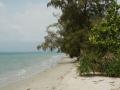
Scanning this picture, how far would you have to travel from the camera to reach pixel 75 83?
18094mm

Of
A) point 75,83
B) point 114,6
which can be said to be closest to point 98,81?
point 75,83

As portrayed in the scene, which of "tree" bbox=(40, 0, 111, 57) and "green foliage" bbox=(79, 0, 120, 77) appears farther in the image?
"tree" bbox=(40, 0, 111, 57)

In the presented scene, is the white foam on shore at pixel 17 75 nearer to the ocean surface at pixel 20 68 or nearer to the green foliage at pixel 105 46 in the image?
the ocean surface at pixel 20 68

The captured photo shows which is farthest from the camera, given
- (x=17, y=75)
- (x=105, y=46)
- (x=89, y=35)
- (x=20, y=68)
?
(x=20, y=68)

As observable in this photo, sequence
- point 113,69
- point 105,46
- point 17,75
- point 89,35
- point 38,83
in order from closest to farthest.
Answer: point 113,69
point 38,83
point 105,46
point 89,35
point 17,75

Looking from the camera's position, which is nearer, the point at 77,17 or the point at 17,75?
the point at 17,75

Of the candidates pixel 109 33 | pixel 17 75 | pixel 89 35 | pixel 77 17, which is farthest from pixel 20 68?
pixel 109 33

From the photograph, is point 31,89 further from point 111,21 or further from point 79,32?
point 79,32

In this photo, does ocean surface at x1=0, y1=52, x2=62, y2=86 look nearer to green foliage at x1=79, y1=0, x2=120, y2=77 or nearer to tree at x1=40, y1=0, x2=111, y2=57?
tree at x1=40, y1=0, x2=111, y2=57

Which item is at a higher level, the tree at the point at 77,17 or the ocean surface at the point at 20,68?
the tree at the point at 77,17

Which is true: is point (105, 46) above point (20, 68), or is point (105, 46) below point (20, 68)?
above

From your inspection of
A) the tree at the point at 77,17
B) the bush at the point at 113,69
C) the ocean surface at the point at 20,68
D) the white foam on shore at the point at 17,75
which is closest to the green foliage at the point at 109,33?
the bush at the point at 113,69

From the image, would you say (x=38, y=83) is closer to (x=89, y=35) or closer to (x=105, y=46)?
(x=105, y=46)

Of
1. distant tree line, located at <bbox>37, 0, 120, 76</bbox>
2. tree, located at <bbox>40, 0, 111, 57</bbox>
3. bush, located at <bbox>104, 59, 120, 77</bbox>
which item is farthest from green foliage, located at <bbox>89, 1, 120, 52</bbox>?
tree, located at <bbox>40, 0, 111, 57</bbox>
